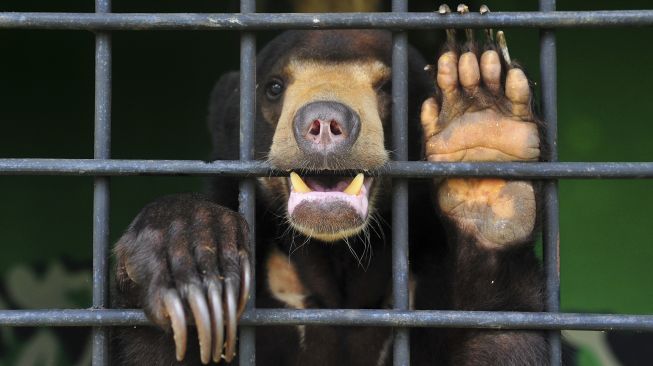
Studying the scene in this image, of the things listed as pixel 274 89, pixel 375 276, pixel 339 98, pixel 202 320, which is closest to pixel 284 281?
pixel 375 276

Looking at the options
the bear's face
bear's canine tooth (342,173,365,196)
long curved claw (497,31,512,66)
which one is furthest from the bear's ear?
long curved claw (497,31,512,66)

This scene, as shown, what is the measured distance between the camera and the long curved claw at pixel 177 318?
1989 mm

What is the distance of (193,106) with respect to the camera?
560 cm

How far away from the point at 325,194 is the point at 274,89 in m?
0.91

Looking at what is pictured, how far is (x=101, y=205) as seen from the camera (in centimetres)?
217

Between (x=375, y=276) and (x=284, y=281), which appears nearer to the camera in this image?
(x=375, y=276)

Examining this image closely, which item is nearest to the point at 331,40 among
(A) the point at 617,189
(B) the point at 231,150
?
(B) the point at 231,150

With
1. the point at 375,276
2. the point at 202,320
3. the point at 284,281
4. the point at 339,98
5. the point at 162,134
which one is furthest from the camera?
the point at 162,134

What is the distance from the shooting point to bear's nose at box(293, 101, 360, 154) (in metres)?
2.38

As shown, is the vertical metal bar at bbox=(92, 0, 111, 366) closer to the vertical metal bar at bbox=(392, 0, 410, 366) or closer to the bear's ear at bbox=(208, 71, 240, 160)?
the vertical metal bar at bbox=(392, 0, 410, 366)

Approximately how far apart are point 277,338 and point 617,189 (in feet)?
8.43

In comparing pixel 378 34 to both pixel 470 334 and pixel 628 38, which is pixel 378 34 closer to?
pixel 470 334

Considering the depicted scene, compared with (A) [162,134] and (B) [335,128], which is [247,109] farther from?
(A) [162,134]

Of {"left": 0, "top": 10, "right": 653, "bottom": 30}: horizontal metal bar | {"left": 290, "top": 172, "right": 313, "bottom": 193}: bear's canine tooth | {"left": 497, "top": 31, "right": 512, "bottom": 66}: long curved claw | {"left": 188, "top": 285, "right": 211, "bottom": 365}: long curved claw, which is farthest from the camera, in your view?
{"left": 290, "top": 172, "right": 313, "bottom": 193}: bear's canine tooth
